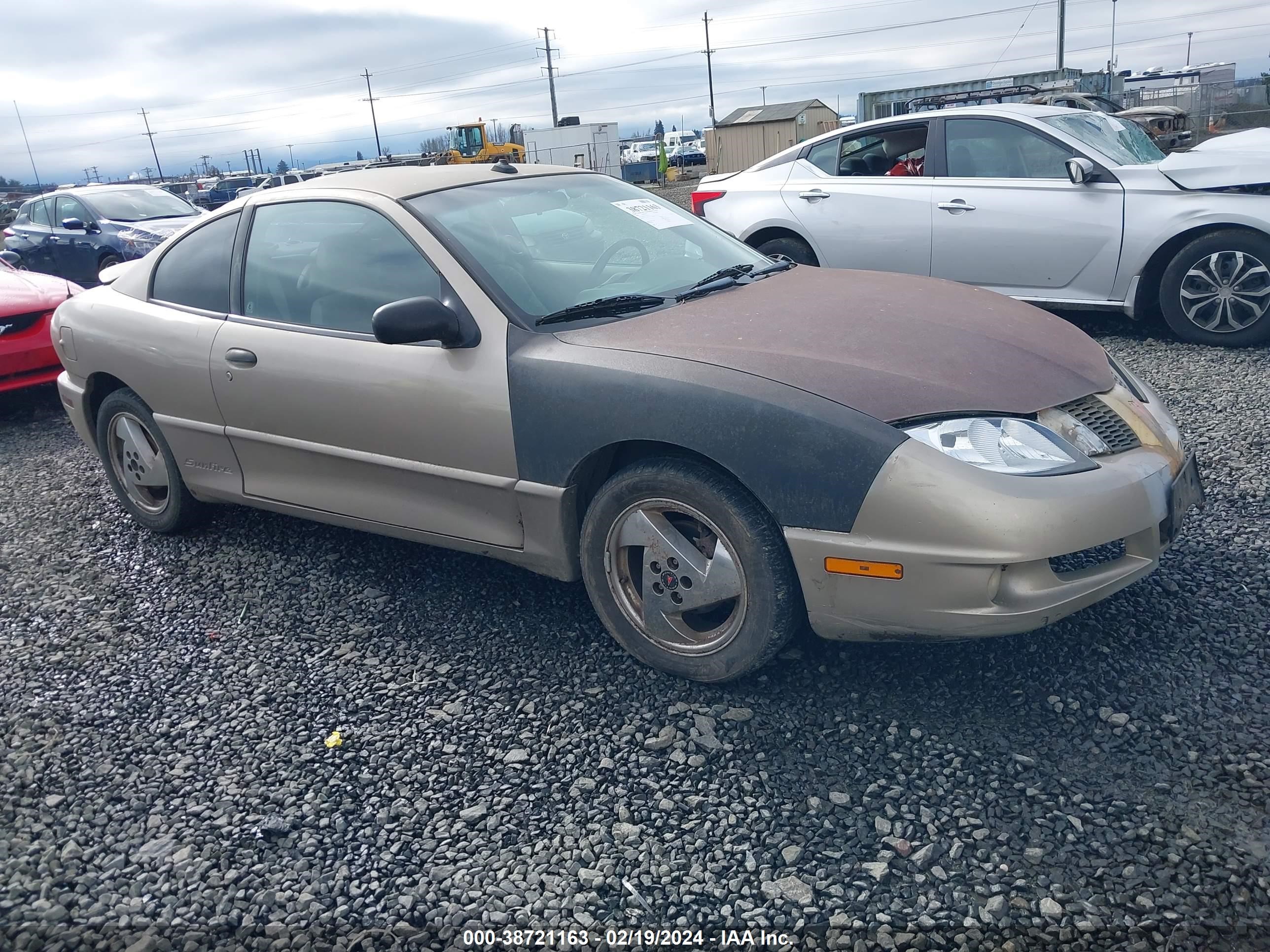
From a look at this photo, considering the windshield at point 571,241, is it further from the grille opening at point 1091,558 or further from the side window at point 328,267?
the grille opening at point 1091,558

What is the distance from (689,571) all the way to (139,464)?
2881mm

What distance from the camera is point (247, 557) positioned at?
4.13 metres

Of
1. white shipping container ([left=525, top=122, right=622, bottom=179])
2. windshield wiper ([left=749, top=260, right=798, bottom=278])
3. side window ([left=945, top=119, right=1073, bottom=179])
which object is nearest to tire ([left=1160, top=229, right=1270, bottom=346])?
side window ([left=945, top=119, right=1073, bottom=179])

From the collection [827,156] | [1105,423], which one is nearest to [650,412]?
[1105,423]

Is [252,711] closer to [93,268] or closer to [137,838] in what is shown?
[137,838]

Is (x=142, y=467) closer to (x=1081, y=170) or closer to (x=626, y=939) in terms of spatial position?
(x=626, y=939)

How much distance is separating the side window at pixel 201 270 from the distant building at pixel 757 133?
3338cm

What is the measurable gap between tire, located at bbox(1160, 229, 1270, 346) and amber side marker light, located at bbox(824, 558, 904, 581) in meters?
4.80

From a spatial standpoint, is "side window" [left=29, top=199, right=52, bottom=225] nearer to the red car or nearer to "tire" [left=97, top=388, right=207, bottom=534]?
the red car

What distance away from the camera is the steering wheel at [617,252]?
3.40 metres

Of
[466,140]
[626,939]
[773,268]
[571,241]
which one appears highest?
[466,140]

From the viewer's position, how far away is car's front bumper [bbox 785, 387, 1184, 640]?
93.3 inches

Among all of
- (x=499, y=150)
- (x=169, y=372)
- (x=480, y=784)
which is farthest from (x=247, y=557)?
(x=499, y=150)

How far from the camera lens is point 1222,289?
5.98 meters
